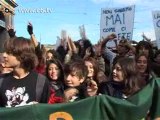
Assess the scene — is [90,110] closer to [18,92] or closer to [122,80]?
[18,92]

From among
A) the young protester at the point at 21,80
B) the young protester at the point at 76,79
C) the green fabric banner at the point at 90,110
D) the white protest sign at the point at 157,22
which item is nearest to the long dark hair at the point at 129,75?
the young protester at the point at 76,79

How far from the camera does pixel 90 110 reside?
13.1 feet

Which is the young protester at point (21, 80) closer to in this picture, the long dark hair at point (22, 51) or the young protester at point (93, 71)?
the long dark hair at point (22, 51)

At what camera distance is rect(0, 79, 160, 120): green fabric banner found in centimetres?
389

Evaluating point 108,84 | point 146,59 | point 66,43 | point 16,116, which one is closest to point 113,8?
point 66,43

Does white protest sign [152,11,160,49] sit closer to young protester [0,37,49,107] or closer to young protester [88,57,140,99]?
young protester [88,57,140,99]

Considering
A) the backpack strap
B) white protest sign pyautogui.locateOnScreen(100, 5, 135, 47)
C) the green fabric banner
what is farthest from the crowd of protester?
white protest sign pyautogui.locateOnScreen(100, 5, 135, 47)

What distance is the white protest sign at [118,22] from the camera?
980 cm

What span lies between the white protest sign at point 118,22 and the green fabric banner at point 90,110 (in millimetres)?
5687

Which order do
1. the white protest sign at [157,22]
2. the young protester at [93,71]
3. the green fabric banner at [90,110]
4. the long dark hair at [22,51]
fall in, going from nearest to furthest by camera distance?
the green fabric banner at [90,110] < the long dark hair at [22,51] < the young protester at [93,71] < the white protest sign at [157,22]

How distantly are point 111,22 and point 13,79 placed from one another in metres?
6.22

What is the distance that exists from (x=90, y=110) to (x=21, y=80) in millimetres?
744

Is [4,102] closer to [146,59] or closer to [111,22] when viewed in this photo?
[146,59]

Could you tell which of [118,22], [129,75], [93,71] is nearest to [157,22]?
[118,22]
